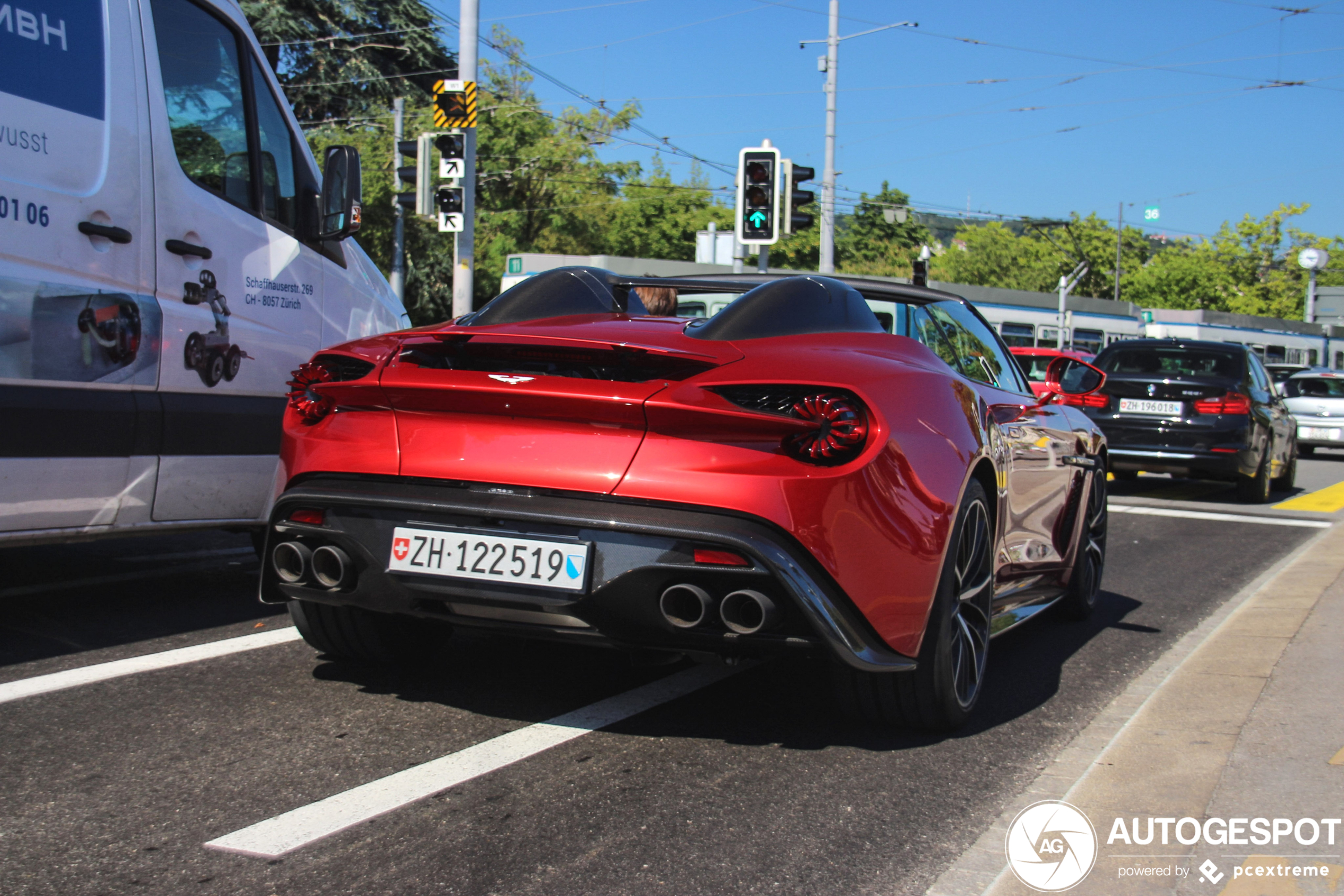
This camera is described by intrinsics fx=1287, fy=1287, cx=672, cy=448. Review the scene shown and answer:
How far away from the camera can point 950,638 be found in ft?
11.7

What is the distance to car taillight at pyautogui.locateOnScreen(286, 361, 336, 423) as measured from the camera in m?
3.56

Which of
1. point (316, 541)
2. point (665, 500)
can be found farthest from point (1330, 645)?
point (316, 541)

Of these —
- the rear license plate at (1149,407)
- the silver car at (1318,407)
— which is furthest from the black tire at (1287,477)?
the silver car at (1318,407)

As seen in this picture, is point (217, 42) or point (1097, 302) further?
point (1097, 302)

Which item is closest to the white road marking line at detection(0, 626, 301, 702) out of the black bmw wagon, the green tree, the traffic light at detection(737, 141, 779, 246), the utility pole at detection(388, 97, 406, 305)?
the black bmw wagon

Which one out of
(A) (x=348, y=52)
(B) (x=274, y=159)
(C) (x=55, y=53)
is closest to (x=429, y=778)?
(C) (x=55, y=53)

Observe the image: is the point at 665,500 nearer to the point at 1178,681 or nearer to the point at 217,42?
the point at 1178,681

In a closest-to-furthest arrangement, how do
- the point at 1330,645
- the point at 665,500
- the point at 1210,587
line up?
the point at 665,500 → the point at 1330,645 → the point at 1210,587

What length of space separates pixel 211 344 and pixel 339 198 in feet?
3.18

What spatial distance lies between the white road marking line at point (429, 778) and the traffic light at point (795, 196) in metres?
13.7

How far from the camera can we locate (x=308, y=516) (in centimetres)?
339

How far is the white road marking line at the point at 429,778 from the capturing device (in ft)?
8.98

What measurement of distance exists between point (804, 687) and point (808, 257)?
239 ft

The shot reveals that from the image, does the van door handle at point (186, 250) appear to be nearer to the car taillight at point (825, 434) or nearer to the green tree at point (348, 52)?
the car taillight at point (825, 434)
